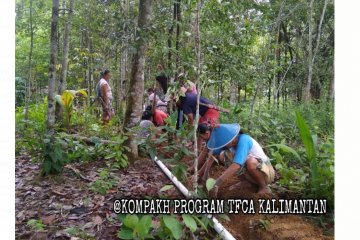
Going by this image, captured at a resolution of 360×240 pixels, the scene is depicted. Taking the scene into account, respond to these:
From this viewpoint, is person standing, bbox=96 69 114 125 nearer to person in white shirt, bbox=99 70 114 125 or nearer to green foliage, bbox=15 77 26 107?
person in white shirt, bbox=99 70 114 125

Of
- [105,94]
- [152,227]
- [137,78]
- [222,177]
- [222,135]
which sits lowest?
[152,227]

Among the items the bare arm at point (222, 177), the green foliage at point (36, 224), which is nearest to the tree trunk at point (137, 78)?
the bare arm at point (222, 177)

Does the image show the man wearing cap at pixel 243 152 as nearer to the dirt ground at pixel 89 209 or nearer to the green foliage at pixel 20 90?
the dirt ground at pixel 89 209

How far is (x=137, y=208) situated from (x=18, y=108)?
2402 millimetres

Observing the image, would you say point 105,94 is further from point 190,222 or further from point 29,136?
point 190,222

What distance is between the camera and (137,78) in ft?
10.3

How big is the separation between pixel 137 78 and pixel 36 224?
1612mm

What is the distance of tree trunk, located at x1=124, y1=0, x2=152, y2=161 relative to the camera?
303 centimetres

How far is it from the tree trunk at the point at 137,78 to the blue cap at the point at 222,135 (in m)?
0.87

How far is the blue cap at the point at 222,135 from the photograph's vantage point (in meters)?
2.42

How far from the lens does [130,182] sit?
2816 mm

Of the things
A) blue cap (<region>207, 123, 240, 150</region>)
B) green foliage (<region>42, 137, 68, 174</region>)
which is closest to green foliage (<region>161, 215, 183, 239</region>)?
blue cap (<region>207, 123, 240, 150</region>)

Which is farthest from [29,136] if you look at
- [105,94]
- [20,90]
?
[105,94]
